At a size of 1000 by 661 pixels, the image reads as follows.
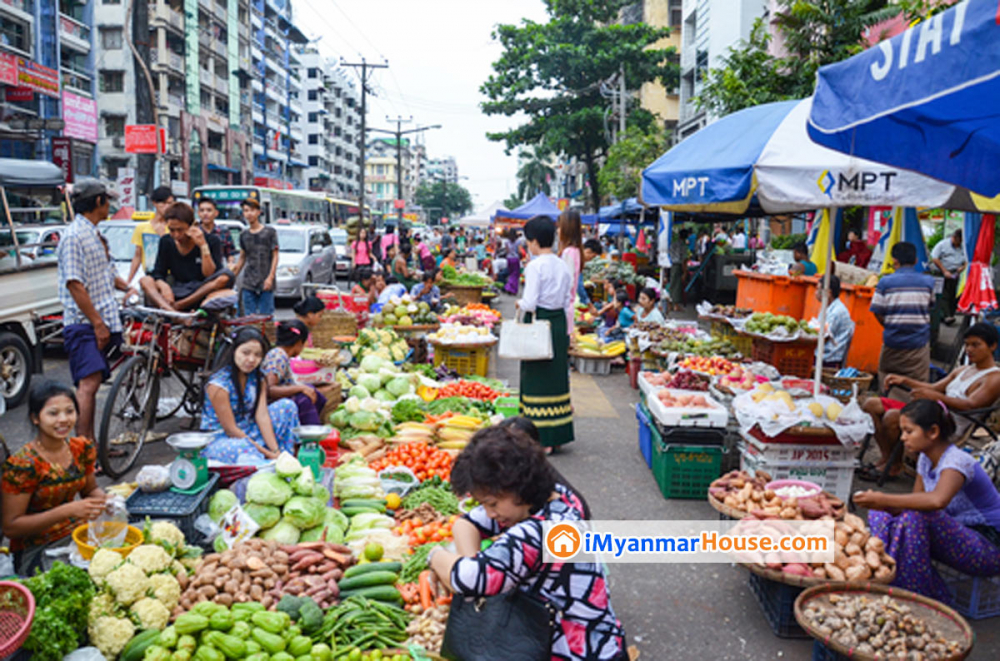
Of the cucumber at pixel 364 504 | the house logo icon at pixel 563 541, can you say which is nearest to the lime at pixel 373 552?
the cucumber at pixel 364 504

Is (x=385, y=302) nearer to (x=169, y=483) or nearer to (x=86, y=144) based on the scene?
(x=169, y=483)

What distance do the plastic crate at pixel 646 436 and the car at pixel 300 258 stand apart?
38.0 ft

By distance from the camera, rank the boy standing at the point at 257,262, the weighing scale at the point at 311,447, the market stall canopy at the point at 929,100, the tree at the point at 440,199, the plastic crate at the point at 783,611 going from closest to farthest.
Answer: the market stall canopy at the point at 929,100 < the plastic crate at the point at 783,611 < the weighing scale at the point at 311,447 < the boy standing at the point at 257,262 < the tree at the point at 440,199

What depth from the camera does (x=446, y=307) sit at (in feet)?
43.8

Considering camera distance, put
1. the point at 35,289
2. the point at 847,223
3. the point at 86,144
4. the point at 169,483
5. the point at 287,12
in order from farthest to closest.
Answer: the point at 287,12 → the point at 86,144 → the point at 847,223 → the point at 35,289 → the point at 169,483

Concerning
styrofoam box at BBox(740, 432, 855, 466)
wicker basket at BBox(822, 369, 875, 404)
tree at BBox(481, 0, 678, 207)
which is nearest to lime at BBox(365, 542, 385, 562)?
styrofoam box at BBox(740, 432, 855, 466)

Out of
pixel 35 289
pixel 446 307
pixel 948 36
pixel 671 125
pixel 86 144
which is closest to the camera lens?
pixel 948 36

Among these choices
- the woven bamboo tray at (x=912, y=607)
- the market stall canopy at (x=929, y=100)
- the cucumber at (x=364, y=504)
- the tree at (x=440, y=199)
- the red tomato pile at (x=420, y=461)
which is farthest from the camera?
the tree at (x=440, y=199)

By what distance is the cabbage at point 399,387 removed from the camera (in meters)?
8.04

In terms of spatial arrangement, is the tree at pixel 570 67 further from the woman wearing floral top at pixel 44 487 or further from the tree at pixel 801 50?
the woman wearing floral top at pixel 44 487

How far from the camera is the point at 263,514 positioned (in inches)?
174

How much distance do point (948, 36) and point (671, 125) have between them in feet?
132

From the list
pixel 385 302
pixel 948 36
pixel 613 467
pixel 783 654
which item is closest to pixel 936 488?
pixel 783 654

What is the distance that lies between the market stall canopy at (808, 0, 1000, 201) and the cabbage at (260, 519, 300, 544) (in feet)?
12.5
